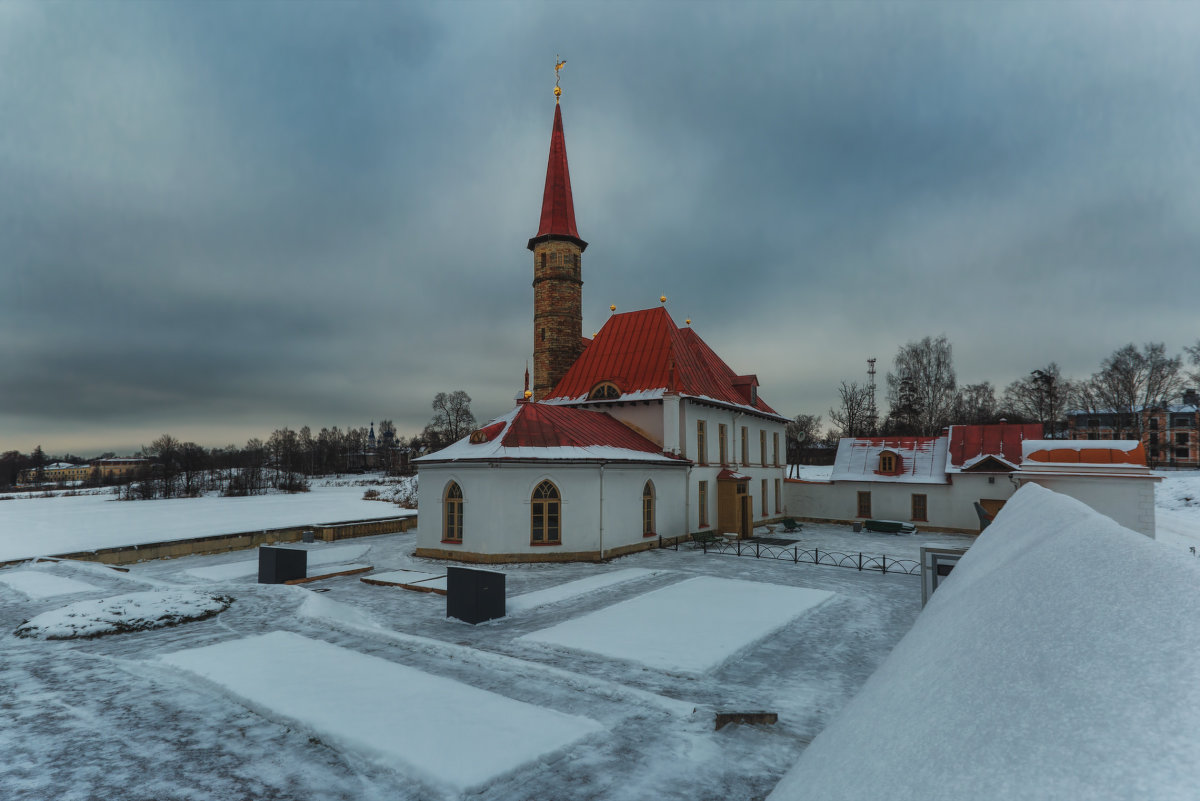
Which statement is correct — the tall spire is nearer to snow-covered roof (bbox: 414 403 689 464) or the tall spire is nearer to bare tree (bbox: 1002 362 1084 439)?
snow-covered roof (bbox: 414 403 689 464)

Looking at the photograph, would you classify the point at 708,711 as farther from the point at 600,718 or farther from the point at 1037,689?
the point at 1037,689

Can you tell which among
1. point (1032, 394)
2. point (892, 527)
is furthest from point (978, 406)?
point (892, 527)

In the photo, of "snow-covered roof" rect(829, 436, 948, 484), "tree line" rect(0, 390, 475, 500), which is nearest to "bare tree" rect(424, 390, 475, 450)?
"tree line" rect(0, 390, 475, 500)

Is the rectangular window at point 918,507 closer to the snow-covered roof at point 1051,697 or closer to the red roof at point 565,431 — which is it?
the red roof at point 565,431

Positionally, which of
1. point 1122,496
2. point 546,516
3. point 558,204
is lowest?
point 546,516

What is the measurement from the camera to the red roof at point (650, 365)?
91.4 ft

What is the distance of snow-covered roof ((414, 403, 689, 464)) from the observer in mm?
21031

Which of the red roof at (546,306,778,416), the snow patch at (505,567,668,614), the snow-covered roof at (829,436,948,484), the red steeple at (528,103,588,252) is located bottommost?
the snow patch at (505,567,668,614)

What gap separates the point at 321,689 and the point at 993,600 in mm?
9056

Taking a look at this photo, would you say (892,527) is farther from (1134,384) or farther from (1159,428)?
(1159,428)

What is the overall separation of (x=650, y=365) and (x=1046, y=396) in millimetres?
49028

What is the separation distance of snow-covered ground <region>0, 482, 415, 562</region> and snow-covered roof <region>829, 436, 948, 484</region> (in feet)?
83.8

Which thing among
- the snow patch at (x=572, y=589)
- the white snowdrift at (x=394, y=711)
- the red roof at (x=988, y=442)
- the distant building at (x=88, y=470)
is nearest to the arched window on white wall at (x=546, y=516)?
the snow patch at (x=572, y=589)

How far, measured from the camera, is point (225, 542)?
2347 centimetres
